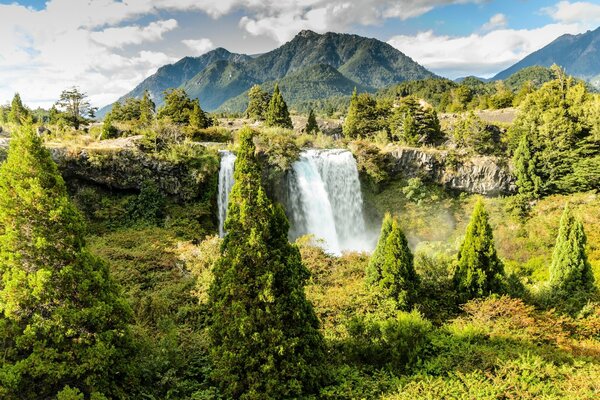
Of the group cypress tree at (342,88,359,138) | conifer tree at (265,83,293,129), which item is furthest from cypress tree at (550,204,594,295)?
conifer tree at (265,83,293,129)

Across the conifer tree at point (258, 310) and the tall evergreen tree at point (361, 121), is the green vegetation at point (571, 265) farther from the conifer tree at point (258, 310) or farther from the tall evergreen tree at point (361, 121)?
the tall evergreen tree at point (361, 121)

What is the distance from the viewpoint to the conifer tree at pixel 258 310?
6.62 meters

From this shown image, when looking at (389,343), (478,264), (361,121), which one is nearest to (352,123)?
(361,121)

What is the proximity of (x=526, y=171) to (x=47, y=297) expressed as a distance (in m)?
27.3

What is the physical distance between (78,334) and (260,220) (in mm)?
3499

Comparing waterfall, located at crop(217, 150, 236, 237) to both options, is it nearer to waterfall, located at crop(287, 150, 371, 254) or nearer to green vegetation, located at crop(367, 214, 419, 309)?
waterfall, located at crop(287, 150, 371, 254)

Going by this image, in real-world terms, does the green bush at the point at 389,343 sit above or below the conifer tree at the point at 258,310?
below

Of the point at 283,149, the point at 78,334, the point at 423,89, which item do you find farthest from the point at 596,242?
the point at 423,89

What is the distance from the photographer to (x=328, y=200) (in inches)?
895

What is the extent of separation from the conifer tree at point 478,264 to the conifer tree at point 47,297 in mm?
9883

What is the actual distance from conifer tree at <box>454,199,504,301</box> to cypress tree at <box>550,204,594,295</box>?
448 cm

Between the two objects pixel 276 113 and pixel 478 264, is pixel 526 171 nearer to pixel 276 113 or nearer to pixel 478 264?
pixel 478 264

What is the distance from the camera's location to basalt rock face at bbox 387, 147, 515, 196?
84.5ft

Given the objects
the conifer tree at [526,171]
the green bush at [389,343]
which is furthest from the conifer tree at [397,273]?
the conifer tree at [526,171]
